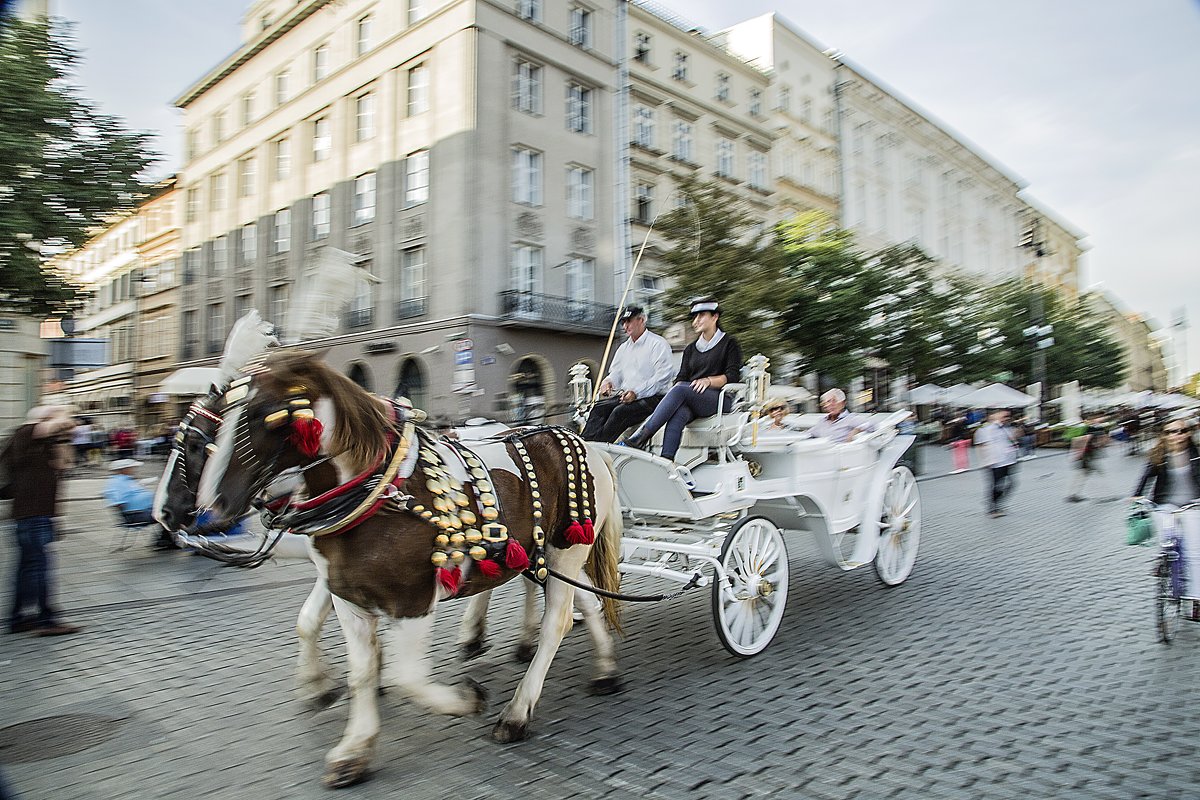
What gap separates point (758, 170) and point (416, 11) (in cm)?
1557

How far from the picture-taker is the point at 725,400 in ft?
18.2

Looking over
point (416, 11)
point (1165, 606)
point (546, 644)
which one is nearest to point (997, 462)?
point (1165, 606)

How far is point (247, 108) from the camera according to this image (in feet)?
90.0

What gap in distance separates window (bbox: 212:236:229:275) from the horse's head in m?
29.0

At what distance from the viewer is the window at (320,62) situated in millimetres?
25688

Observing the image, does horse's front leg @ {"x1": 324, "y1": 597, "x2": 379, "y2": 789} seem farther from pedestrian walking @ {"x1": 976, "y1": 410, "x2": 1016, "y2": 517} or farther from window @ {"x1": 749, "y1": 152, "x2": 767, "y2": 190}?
window @ {"x1": 749, "y1": 152, "x2": 767, "y2": 190}

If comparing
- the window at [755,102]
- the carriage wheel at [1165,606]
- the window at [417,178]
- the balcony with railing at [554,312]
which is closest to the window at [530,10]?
the window at [417,178]

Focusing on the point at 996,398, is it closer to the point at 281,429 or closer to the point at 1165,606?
the point at 1165,606

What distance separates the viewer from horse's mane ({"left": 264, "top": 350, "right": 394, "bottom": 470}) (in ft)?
11.0

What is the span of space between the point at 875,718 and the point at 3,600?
7.07 m

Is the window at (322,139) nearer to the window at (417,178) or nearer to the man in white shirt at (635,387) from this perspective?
the window at (417,178)

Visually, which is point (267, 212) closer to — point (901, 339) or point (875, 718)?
point (901, 339)

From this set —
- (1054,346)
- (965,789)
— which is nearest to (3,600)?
(965,789)

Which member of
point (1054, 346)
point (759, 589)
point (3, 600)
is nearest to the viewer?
point (759, 589)
